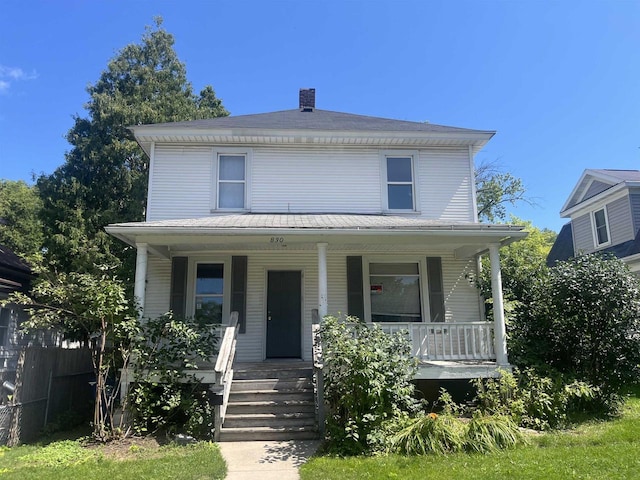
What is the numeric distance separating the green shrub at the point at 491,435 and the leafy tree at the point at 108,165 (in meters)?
10.4

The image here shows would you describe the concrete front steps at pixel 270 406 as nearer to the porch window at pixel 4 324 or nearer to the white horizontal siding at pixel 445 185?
the white horizontal siding at pixel 445 185

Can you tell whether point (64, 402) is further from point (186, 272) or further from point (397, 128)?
point (397, 128)

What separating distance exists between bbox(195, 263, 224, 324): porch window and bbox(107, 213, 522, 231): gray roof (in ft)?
4.16

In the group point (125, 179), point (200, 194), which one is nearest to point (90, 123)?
point (125, 179)

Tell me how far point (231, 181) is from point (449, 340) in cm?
608

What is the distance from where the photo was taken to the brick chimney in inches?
527

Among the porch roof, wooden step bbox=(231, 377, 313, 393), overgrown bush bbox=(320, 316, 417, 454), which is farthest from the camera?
the porch roof

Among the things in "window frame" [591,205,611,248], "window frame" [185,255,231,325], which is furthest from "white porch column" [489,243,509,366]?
"window frame" [591,205,611,248]

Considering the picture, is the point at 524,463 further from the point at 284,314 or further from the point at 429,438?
the point at 284,314

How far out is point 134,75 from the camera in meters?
17.3

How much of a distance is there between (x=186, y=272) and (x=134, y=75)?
36.9ft

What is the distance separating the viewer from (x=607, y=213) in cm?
1606

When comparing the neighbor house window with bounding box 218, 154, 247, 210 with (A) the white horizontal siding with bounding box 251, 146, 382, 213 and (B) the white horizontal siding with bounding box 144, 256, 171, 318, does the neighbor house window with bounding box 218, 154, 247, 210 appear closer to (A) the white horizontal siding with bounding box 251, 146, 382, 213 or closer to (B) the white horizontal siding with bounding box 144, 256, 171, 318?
(A) the white horizontal siding with bounding box 251, 146, 382, 213

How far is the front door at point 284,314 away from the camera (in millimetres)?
9883
